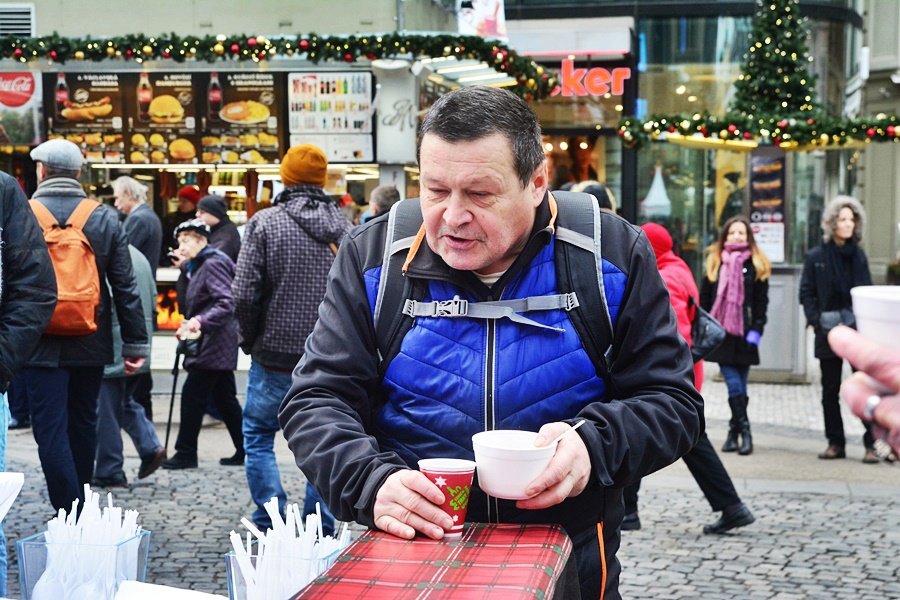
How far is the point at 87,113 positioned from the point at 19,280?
26.9 feet

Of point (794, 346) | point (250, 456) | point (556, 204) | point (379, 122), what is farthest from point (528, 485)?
point (794, 346)

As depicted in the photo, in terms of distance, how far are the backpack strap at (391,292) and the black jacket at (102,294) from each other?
4.22m

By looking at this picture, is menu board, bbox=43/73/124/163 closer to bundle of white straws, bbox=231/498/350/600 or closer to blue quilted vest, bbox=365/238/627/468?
bundle of white straws, bbox=231/498/350/600

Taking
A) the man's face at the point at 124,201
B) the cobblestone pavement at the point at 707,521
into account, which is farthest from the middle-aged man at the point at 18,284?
the man's face at the point at 124,201

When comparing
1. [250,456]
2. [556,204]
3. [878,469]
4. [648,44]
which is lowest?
[878,469]

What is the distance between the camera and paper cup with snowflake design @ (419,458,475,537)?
2373 millimetres

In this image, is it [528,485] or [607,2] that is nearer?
[528,485]

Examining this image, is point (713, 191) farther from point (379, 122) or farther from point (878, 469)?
point (878, 469)

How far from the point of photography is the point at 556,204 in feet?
9.30

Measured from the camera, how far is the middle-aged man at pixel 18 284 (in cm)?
480

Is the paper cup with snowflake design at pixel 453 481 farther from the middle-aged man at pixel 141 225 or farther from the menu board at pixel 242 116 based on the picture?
the menu board at pixel 242 116

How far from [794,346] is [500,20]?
5039 mm

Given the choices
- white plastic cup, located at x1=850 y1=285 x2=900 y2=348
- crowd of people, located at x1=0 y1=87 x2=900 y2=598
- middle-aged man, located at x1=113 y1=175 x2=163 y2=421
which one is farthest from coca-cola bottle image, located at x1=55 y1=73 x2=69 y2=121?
white plastic cup, located at x1=850 y1=285 x2=900 y2=348

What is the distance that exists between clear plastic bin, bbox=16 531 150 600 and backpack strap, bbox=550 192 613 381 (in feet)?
4.10
